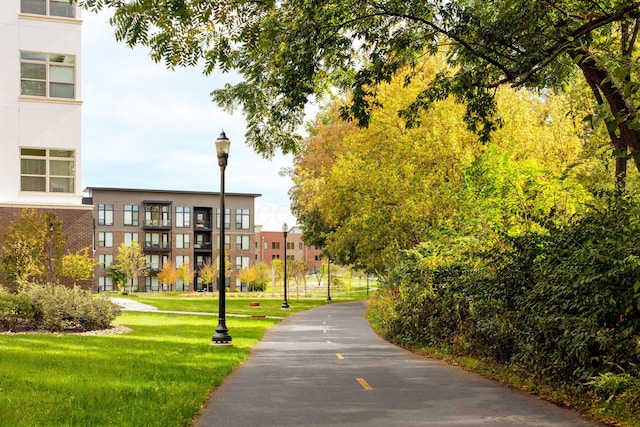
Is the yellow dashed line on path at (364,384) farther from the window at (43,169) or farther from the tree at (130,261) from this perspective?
A: the tree at (130,261)

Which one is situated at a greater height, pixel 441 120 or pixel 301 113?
pixel 441 120

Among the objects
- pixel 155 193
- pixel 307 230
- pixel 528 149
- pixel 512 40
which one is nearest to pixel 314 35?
pixel 512 40

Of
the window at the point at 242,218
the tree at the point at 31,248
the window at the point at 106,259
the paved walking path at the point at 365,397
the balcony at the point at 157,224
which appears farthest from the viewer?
the window at the point at 242,218

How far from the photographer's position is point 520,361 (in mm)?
12797

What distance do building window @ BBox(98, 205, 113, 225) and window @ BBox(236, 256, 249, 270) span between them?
1673 centimetres

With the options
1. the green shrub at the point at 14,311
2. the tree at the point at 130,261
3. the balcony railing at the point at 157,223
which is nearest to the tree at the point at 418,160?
the green shrub at the point at 14,311

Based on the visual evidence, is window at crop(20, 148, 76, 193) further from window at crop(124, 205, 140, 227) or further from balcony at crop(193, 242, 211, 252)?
balcony at crop(193, 242, 211, 252)

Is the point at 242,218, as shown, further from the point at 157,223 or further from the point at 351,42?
the point at 351,42

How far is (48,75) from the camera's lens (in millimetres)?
32188

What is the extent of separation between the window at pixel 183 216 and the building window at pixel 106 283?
11.0 metres

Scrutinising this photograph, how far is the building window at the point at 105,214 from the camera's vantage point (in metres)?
90.8

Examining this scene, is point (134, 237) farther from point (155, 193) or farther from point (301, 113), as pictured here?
point (301, 113)

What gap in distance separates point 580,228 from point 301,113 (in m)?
5.94

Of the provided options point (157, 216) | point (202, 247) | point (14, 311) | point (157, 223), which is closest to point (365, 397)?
point (14, 311)
